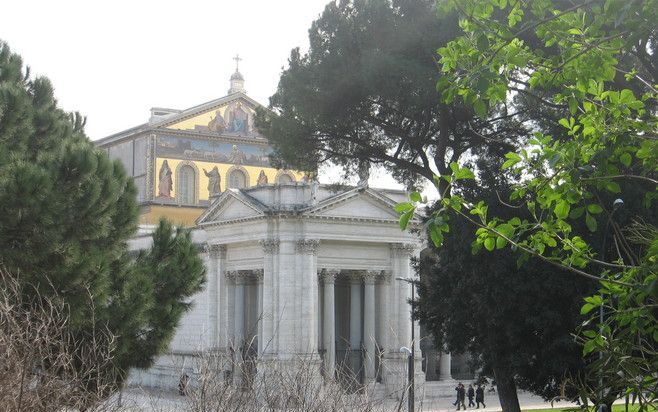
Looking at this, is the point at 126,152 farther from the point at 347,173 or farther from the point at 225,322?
the point at 347,173

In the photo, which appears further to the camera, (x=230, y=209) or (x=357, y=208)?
(x=230, y=209)

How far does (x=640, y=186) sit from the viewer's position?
22.8m

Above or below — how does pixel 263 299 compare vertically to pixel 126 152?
below

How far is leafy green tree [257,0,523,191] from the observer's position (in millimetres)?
23188

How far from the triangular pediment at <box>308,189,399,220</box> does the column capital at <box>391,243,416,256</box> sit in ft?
4.02

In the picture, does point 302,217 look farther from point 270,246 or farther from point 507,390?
point 507,390

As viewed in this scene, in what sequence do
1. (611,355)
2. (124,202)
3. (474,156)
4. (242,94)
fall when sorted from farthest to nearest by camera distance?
(242,94) → (474,156) → (124,202) → (611,355)

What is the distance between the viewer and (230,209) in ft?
147

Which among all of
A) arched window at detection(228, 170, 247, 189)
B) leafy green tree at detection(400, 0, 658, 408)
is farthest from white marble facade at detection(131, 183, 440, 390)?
leafy green tree at detection(400, 0, 658, 408)

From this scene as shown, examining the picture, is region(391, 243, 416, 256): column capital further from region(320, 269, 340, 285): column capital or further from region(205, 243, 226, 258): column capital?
region(205, 243, 226, 258): column capital

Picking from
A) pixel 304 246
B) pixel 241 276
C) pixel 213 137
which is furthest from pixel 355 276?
pixel 213 137

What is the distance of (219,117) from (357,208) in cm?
1550

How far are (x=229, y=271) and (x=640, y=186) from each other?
2553cm

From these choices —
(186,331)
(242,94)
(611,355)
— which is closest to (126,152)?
(242,94)
